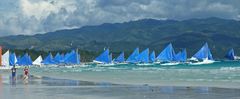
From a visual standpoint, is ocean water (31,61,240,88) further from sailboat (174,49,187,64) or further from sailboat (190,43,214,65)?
sailboat (174,49,187,64)

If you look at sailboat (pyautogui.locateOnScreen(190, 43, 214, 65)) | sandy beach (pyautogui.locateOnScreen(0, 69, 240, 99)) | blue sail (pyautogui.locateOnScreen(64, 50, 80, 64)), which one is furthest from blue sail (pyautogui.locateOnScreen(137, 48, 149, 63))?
sandy beach (pyautogui.locateOnScreen(0, 69, 240, 99))

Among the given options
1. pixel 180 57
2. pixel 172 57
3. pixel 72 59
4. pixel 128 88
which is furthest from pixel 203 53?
pixel 128 88

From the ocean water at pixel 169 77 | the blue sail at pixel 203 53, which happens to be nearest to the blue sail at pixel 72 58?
the blue sail at pixel 203 53

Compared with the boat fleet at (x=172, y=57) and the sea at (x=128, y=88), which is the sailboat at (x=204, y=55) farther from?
the sea at (x=128, y=88)

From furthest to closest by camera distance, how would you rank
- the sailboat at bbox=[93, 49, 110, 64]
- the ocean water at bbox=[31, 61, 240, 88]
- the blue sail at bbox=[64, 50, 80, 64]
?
the sailboat at bbox=[93, 49, 110, 64] < the blue sail at bbox=[64, 50, 80, 64] < the ocean water at bbox=[31, 61, 240, 88]

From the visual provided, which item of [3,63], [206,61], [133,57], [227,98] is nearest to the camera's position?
[227,98]

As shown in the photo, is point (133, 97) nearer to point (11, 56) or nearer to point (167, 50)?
point (167, 50)

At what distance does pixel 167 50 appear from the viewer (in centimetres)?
15975

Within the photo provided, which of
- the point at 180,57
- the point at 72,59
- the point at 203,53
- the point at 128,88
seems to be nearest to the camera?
the point at 128,88

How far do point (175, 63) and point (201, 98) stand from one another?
134 metres

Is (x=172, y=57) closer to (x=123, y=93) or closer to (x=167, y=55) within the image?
(x=167, y=55)

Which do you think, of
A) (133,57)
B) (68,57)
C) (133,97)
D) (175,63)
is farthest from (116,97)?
(68,57)

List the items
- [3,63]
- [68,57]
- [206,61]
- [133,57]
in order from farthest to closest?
[68,57] → [133,57] → [3,63] → [206,61]

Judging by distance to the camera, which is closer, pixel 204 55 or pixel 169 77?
pixel 169 77
